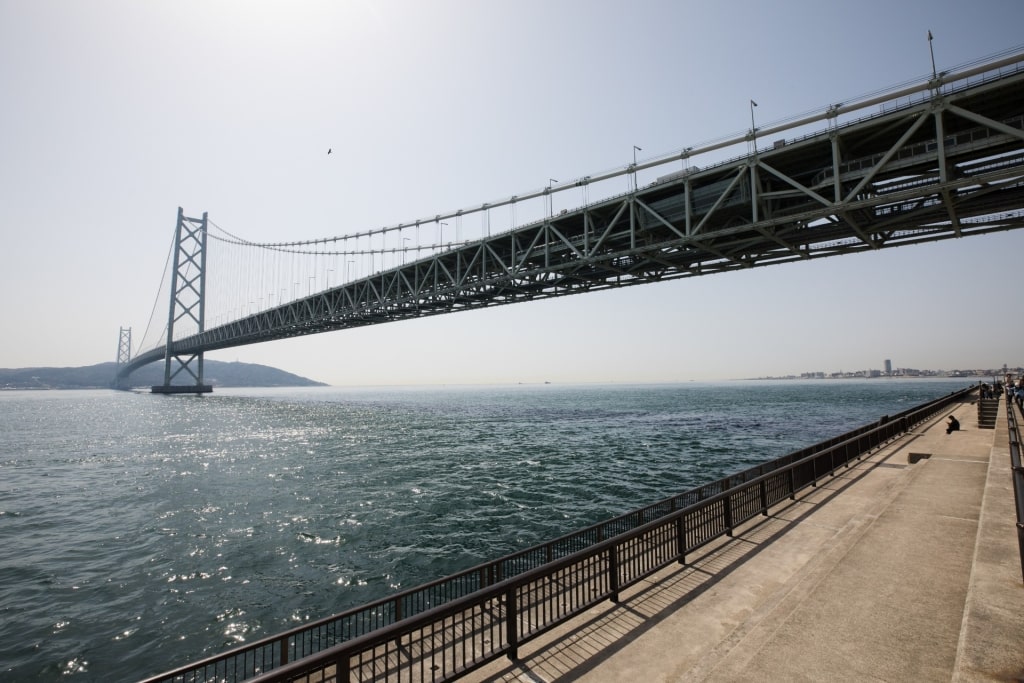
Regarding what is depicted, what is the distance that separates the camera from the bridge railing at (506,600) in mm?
4730

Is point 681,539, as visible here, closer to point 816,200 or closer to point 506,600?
point 506,600

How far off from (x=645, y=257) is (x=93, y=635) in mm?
35306

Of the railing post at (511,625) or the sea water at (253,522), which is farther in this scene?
the sea water at (253,522)

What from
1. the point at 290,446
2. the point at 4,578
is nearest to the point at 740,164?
the point at 4,578

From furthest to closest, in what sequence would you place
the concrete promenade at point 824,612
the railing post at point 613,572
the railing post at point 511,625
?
the railing post at point 613,572
the railing post at point 511,625
the concrete promenade at point 824,612

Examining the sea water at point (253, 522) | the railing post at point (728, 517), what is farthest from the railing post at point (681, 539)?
the sea water at point (253, 522)

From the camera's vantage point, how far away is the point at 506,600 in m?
5.36

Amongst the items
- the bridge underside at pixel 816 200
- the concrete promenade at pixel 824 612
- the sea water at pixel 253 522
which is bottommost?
the sea water at pixel 253 522

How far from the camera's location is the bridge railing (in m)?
4.73

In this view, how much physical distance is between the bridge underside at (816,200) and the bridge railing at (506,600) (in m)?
17.1

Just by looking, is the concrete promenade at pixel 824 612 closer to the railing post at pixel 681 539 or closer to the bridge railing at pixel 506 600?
the railing post at pixel 681 539

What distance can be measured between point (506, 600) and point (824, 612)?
3.91 metres

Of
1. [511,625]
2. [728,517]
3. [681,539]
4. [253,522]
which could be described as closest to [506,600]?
[511,625]

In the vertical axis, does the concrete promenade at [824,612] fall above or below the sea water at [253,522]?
→ above
